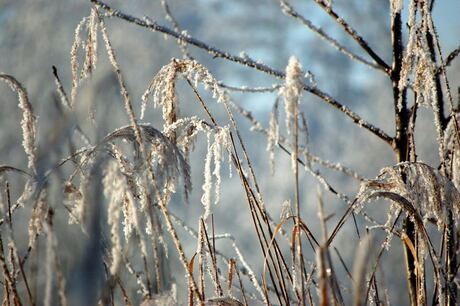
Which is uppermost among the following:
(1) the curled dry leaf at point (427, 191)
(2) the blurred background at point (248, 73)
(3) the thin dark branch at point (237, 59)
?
(2) the blurred background at point (248, 73)

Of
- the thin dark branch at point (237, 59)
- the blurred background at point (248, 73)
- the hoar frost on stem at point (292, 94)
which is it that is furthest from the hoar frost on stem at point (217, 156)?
the blurred background at point (248, 73)

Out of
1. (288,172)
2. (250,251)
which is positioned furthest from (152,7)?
(250,251)

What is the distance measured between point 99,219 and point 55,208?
10 cm

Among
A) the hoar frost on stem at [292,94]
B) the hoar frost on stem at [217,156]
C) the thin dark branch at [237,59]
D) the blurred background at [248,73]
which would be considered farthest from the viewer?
the blurred background at [248,73]

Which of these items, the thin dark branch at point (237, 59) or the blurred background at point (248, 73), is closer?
the thin dark branch at point (237, 59)

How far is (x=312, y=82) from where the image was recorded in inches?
48.8

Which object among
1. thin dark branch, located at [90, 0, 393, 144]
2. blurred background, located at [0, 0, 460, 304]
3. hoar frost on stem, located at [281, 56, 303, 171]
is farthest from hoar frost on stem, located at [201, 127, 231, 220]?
blurred background, located at [0, 0, 460, 304]

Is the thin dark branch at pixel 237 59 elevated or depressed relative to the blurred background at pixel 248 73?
depressed

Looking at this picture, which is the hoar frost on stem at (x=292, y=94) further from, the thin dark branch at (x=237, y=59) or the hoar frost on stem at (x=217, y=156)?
the thin dark branch at (x=237, y=59)

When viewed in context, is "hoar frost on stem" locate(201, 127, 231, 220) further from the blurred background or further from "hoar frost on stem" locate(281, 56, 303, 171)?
the blurred background

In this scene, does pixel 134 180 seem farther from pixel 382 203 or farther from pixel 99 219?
pixel 382 203

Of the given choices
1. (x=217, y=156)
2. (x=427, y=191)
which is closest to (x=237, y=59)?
(x=217, y=156)

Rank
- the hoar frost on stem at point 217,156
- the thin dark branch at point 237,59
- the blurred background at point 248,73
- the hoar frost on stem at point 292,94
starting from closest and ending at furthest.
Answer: the hoar frost on stem at point 292,94 → the hoar frost on stem at point 217,156 → the thin dark branch at point 237,59 → the blurred background at point 248,73

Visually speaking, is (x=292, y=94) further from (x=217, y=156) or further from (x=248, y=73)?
(x=248, y=73)
